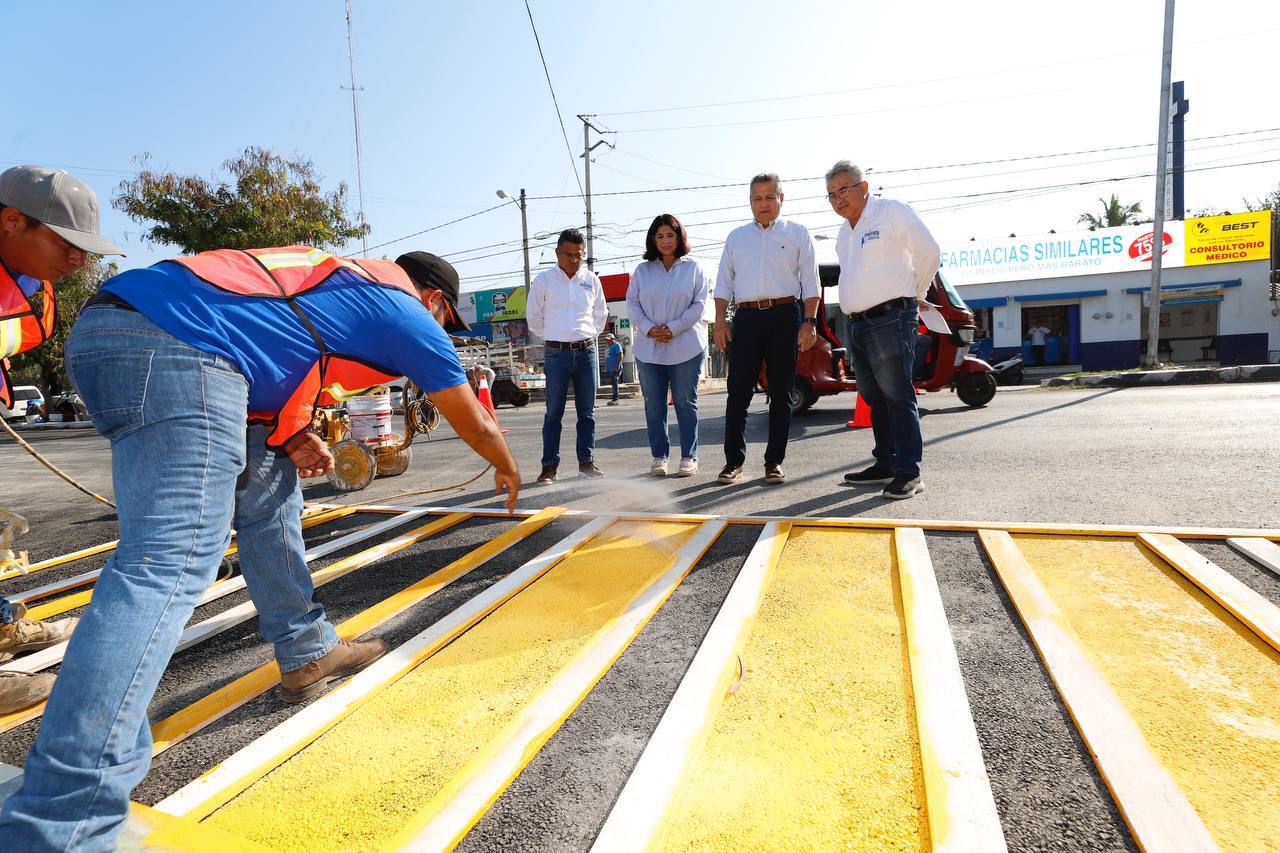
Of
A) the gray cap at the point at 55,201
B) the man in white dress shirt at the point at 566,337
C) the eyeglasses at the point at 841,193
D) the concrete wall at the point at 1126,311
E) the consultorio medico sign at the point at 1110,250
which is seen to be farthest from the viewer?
the concrete wall at the point at 1126,311

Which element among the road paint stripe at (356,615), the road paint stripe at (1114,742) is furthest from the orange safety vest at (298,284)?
the road paint stripe at (1114,742)

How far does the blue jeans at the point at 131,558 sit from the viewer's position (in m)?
1.20

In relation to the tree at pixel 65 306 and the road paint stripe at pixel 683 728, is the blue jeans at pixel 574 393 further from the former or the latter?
the tree at pixel 65 306

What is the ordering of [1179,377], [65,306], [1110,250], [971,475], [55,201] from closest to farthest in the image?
[55,201] → [971,475] → [1179,377] → [1110,250] → [65,306]

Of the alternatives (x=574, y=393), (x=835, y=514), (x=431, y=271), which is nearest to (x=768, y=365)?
(x=835, y=514)

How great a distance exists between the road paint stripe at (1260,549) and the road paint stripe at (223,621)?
340 cm

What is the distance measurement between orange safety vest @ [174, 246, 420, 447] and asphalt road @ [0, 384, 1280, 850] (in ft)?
2.72

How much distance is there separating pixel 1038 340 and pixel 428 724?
26.0 m

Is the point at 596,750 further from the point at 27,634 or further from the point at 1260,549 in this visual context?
the point at 1260,549

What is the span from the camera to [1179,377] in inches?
493

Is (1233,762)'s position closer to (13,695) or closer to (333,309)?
(333,309)

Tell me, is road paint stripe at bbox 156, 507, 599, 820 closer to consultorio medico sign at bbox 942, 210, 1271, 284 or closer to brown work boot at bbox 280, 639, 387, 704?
brown work boot at bbox 280, 639, 387, 704

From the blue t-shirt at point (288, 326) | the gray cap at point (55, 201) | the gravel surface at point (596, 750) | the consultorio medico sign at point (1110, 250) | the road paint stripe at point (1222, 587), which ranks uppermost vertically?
the consultorio medico sign at point (1110, 250)

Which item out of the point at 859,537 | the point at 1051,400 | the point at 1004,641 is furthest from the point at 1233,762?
the point at 1051,400
